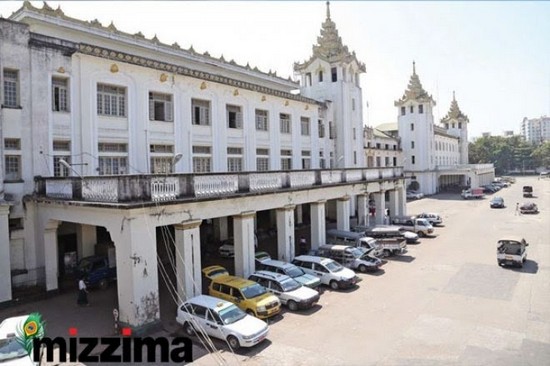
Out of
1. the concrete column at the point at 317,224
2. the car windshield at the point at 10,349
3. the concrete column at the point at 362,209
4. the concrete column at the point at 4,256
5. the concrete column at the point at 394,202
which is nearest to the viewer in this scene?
the car windshield at the point at 10,349

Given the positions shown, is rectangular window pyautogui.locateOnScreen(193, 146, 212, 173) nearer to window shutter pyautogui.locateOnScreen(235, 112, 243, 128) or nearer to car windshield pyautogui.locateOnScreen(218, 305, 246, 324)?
window shutter pyautogui.locateOnScreen(235, 112, 243, 128)

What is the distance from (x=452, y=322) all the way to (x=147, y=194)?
11.7 m

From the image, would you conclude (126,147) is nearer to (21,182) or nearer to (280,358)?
(21,182)

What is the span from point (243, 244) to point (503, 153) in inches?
4883

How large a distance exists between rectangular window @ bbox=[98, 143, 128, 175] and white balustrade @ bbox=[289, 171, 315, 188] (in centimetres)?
870

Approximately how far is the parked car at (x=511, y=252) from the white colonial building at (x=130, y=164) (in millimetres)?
9717

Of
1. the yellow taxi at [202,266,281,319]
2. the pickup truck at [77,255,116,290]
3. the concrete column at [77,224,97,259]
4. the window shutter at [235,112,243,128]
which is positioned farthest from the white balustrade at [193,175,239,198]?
the window shutter at [235,112,243,128]

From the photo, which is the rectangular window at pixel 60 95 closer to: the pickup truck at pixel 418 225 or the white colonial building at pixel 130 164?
the white colonial building at pixel 130 164

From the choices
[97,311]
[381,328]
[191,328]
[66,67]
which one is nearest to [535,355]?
[381,328]

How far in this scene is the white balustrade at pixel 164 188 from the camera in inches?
562

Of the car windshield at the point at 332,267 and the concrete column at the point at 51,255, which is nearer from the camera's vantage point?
the concrete column at the point at 51,255

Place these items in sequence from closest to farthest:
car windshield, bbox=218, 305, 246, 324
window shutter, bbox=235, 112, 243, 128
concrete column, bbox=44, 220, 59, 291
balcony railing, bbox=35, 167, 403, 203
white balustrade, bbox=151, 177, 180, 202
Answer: car windshield, bbox=218, 305, 246, 324 < balcony railing, bbox=35, 167, 403, 203 < white balustrade, bbox=151, 177, 180, 202 < concrete column, bbox=44, 220, 59, 291 < window shutter, bbox=235, 112, 243, 128

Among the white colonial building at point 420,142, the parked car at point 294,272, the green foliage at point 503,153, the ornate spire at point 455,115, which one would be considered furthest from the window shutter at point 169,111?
the green foliage at point 503,153

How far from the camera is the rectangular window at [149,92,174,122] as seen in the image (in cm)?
2205
